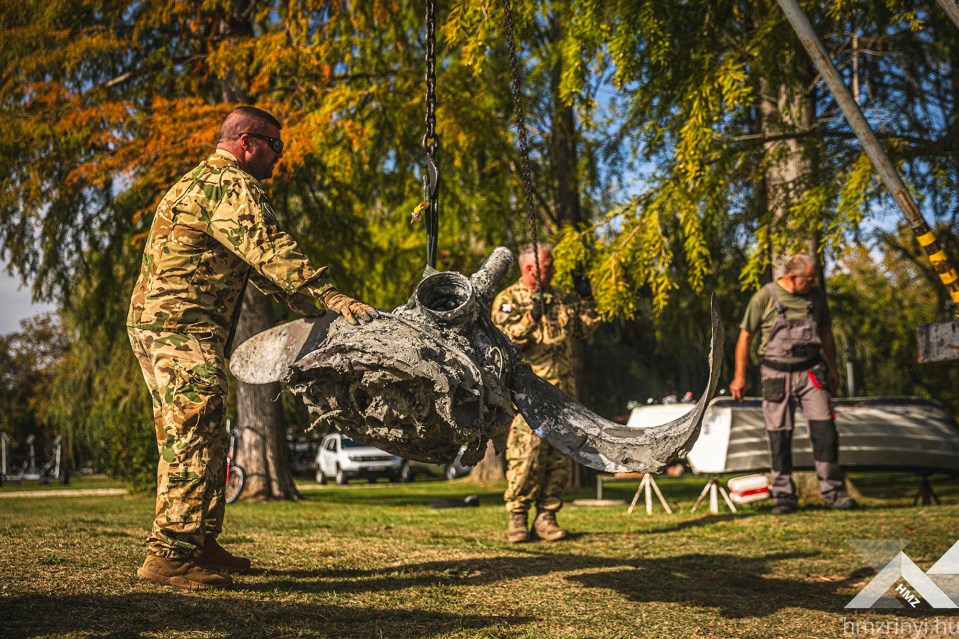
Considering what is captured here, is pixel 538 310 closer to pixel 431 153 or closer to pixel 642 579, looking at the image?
pixel 642 579

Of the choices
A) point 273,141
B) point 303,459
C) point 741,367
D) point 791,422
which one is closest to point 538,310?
point 741,367

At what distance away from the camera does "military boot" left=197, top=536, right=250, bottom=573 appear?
4.37m

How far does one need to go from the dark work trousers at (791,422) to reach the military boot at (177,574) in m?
5.93

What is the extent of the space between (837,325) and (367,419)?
863 inches

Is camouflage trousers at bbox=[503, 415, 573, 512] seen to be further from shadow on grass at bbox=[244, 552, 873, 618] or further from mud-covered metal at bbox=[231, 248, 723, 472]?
mud-covered metal at bbox=[231, 248, 723, 472]

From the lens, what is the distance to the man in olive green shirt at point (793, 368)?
8.15m

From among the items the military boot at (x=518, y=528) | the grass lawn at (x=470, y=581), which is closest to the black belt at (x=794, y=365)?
the grass lawn at (x=470, y=581)

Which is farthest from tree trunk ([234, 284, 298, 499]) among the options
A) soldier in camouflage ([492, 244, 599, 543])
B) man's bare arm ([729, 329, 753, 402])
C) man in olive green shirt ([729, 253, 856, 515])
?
man in olive green shirt ([729, 253, 856, 515])

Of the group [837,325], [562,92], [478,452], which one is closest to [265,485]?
[562,92]

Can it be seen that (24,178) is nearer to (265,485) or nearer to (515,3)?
(265,485)

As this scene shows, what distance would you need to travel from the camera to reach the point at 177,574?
4164 millimetres

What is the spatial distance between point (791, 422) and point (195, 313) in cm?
619

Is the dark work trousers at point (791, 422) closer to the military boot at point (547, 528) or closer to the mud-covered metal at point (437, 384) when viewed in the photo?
the military boot at point (547, 528)

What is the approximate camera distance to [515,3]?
9.52 meters
